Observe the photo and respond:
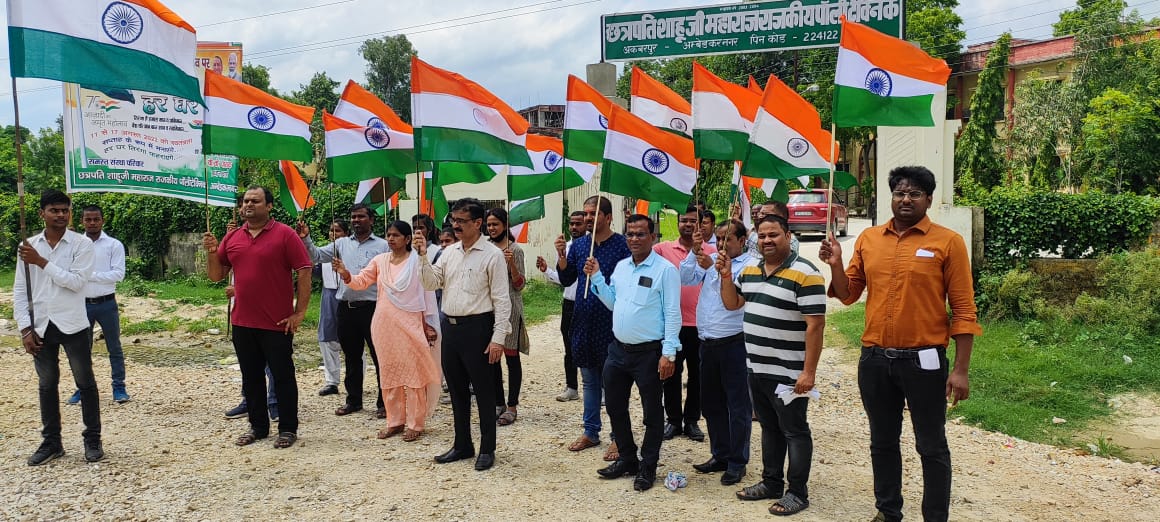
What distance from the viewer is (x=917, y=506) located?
4.61 m

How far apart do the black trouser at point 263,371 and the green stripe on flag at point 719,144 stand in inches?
138

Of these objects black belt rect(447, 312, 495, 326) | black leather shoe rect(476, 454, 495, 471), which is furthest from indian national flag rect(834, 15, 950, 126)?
black leather shoe rect(476, 454, 495, 471)

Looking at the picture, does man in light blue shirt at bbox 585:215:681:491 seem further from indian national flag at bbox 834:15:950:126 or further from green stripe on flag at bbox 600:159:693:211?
indian national flag at bbox 834:15:950:126

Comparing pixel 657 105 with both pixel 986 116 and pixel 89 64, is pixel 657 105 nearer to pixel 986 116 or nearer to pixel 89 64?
pixel 89 64

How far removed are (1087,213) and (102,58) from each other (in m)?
10.4

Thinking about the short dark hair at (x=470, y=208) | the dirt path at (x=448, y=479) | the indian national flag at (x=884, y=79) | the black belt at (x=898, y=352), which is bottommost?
the dirt path at (x=448, y=479)

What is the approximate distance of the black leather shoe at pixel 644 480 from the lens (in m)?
4.92

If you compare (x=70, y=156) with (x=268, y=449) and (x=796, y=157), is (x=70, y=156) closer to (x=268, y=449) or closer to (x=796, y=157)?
(x=268, y=449)

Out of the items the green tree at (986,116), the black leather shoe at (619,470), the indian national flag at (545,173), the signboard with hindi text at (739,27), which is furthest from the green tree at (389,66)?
the black leather shoe at (619,470)

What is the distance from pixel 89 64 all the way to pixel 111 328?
3177 millimetres

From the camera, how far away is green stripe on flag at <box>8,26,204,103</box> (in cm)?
505

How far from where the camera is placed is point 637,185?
6.12m

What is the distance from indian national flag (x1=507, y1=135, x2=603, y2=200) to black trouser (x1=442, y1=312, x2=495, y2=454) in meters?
2.10

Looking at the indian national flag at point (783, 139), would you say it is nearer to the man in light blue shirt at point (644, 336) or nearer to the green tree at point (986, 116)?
the man in light blue shirt at point (644, 336)
